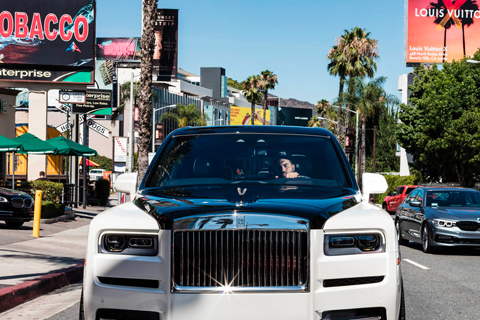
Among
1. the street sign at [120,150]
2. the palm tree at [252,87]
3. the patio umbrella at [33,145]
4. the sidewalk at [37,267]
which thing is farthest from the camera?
the palm tree at [252,87]

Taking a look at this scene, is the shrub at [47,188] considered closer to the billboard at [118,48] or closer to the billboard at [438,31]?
the billboard at [438,31]

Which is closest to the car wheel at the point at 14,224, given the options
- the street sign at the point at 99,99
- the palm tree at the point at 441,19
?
the street sign at the point at 99,99

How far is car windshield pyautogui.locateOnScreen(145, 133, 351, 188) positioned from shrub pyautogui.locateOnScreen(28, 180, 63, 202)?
1982 centimetres

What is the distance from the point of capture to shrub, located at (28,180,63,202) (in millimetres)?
25125

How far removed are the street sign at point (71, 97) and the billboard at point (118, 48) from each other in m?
79.3

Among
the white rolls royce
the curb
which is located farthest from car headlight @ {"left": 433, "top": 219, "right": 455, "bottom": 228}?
the white rolls royce

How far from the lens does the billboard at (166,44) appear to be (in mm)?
86750

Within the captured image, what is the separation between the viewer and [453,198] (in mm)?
16969

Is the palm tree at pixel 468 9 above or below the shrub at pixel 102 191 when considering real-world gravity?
above

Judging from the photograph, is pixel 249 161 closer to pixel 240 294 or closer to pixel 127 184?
pixel 127 184

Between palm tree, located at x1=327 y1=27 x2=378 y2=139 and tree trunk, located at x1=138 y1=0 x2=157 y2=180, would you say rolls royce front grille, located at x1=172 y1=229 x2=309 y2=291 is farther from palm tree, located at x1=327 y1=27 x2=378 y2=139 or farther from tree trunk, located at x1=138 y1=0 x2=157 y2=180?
palm tree, located at x1=327 y1=27 x2=378 y2=139

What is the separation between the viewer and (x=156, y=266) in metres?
4.43

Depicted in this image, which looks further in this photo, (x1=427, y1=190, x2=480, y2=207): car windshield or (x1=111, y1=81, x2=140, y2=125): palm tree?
(x1=111, y1=81, x2=140, y2=125): palm tree

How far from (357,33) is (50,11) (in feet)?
128
